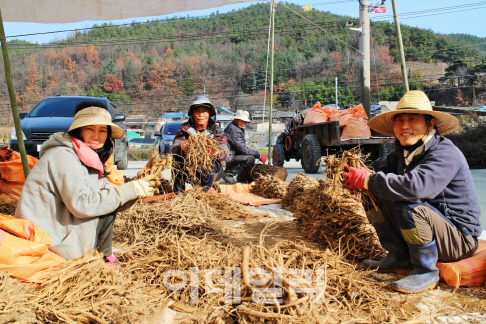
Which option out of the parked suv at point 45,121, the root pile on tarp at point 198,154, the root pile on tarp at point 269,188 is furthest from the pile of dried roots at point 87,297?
the parked suv at point 45,121

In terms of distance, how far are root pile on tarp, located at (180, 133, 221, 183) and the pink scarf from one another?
1.76 meters

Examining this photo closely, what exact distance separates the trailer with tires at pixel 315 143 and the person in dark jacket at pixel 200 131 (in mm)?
3071

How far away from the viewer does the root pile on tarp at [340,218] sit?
231 cm

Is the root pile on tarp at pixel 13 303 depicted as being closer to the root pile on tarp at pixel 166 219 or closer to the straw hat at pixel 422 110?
the root pile on tarp at pixel 166 219

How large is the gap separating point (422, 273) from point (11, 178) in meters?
3.58

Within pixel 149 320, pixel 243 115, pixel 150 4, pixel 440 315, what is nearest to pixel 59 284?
pixel 149 320

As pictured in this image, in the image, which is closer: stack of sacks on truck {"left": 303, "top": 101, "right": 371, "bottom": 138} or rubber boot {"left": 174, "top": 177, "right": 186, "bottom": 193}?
rubber boot {"left": 174, "top": 177, "right": 186, "bottom": 193}

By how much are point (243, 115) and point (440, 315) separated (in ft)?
14.5

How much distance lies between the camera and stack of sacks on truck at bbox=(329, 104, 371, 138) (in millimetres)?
7539

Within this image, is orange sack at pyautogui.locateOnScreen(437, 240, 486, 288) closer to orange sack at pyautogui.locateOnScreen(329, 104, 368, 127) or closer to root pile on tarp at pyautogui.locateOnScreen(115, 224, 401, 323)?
root pile on tarp at pyautogui.locateOnScreen(115, 224, 401, 323)

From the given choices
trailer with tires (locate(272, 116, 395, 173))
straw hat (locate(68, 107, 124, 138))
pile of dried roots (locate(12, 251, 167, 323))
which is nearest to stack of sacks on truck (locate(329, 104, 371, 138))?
trailer with tires (locate(272, 116, 395, 173))

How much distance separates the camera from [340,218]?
2609mm

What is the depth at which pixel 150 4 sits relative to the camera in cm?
330

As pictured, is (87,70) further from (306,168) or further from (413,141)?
(413,141)
